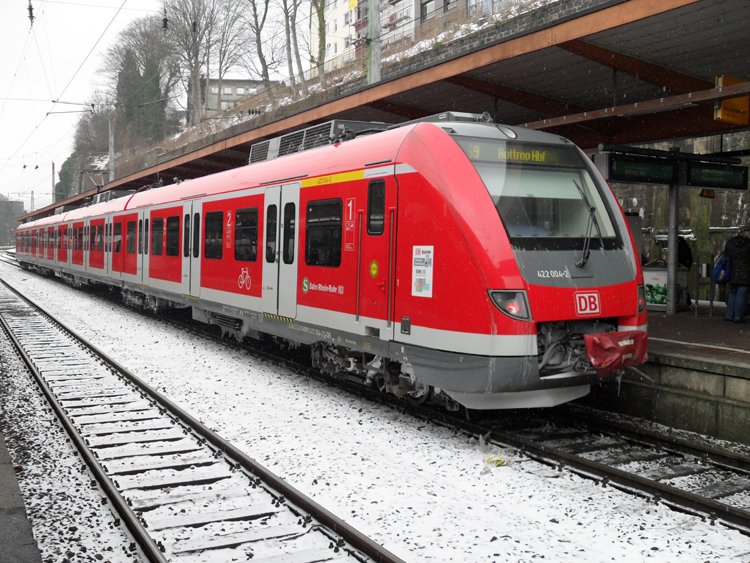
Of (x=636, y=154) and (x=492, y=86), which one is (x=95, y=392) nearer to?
(x=492, y=86)

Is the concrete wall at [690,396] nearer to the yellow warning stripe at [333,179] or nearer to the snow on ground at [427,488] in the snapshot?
the snow on ground at [427,488]

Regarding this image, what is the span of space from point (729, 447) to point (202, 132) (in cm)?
4655

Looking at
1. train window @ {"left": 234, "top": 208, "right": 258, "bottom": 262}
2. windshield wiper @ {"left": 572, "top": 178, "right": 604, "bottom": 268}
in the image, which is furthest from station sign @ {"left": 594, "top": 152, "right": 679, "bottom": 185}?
train window @ {"left": 234, "top": 208, "right": 258, "bottom": 262}

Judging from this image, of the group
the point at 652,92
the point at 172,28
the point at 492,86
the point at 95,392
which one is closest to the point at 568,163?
the point at 492,86

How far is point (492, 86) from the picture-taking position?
1077 centimetres

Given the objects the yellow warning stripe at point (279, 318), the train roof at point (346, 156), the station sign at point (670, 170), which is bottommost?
the yellow warning stripe at point (279, 318)

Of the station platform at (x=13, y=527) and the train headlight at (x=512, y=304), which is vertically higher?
the train headlight at (x=512, y=304)

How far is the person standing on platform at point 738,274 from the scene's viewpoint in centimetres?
1098

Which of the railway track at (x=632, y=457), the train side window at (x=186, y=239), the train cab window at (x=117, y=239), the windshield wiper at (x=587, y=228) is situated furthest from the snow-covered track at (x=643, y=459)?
the train cab window at (x=117, y=239)

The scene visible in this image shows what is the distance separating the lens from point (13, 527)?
4441mm

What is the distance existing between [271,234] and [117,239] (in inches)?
414

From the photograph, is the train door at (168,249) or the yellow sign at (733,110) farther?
the train door at (168,249)

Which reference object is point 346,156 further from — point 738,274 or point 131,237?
point 131,237

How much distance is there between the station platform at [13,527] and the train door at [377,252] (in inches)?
140
